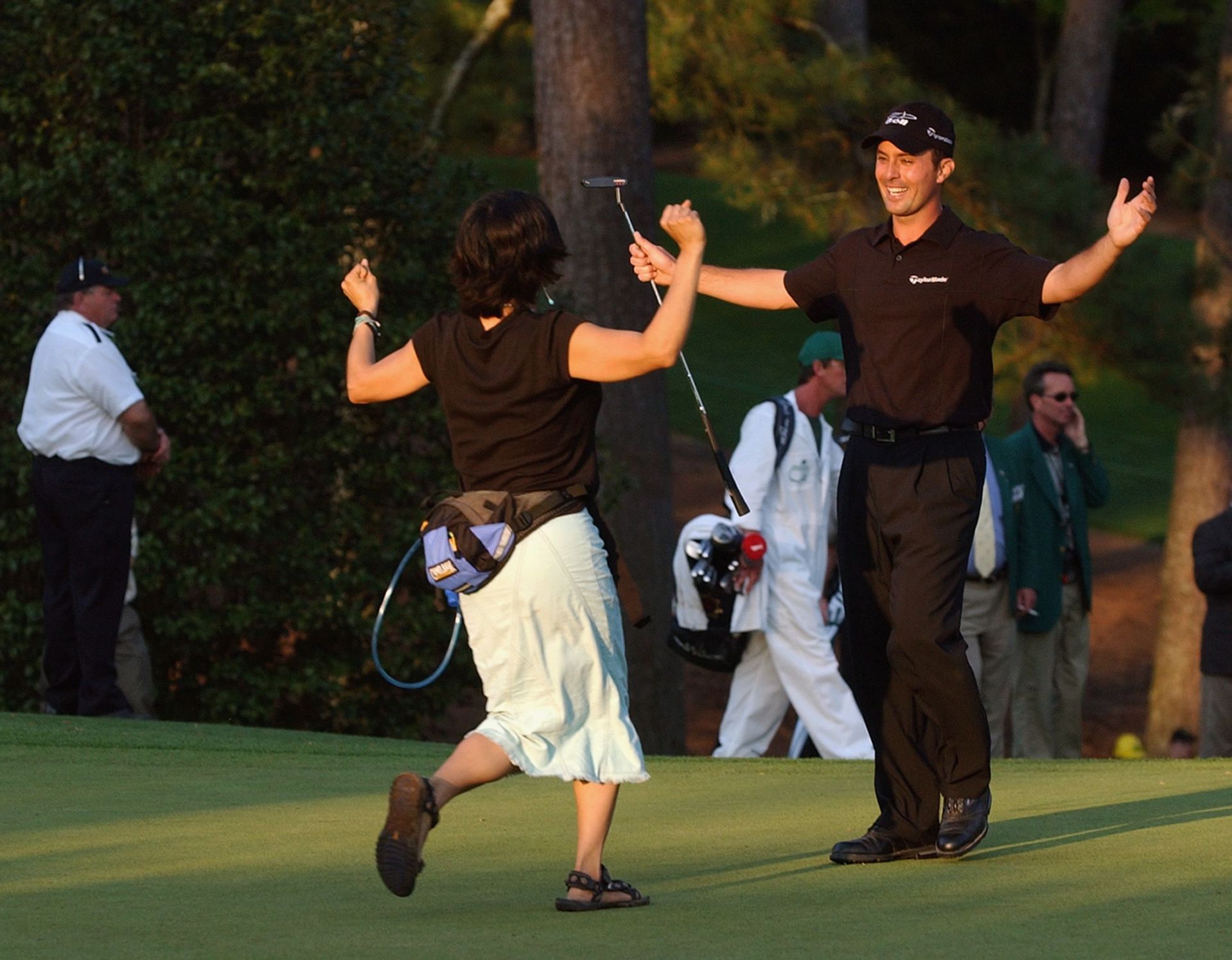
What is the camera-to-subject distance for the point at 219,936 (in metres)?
4.52

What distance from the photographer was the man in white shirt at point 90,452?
9141 millimetres

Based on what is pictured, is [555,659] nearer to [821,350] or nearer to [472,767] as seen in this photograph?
[472,767]

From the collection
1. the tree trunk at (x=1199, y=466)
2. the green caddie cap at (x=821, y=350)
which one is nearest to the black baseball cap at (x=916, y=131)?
the green caddie cap at (x=821, y=350)

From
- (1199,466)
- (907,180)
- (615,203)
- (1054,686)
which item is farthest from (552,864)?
(1199,466)

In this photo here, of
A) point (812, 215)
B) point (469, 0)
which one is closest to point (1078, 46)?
point (812, 215)

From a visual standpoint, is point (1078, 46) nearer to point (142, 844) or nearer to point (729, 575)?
point (729, 575)

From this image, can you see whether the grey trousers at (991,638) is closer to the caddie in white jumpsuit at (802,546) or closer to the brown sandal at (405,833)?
the caddie in white jumpsuit at (802,546)

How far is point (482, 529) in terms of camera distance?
486cm

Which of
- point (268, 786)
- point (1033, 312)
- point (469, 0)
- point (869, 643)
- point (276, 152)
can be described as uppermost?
point (469, 0)

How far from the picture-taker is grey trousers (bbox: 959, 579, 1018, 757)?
1035 cm

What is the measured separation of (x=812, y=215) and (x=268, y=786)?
1028 centimetres

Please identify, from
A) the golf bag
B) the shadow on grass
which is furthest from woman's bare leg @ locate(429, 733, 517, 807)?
the golf bag

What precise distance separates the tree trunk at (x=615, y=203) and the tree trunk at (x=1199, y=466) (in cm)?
507

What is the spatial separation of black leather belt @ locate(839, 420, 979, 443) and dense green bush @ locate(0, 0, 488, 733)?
5050mm
